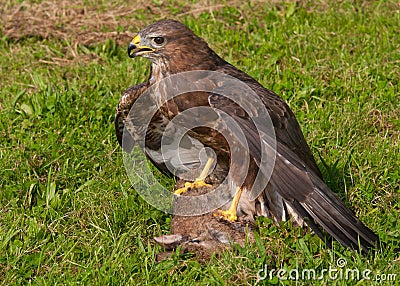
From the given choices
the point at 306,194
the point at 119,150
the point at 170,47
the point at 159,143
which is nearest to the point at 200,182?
the point at 159,143

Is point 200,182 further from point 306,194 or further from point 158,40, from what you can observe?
point 306,194

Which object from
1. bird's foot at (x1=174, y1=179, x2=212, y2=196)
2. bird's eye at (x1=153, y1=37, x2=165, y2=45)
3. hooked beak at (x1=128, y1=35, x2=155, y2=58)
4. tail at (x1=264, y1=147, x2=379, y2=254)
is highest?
bird's eye at (x1=153, y1=37, x2=165, y2=45)

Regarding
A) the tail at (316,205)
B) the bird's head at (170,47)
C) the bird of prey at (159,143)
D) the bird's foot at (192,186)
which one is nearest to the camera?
the tail at (316,205)

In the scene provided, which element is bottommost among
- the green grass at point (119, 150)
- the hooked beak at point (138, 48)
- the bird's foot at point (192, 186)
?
the bird's foot at point (192, 186)

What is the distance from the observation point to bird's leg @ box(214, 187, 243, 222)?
5.76 metres

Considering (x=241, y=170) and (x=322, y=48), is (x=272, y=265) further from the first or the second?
(x=322, y=48)

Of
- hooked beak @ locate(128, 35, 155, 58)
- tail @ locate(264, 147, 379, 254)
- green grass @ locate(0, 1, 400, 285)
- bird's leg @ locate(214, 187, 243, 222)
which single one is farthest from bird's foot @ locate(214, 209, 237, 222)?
hooked beak @ locate(128, 35, 155, 58)

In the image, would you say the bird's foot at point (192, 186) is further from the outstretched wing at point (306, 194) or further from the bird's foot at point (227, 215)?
the outstretched wing at point (306, 194)

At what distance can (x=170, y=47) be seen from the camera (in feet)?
19.5

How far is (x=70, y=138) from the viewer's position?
6.91 m

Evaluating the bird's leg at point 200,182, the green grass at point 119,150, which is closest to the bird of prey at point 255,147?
the green grass at point 119,150

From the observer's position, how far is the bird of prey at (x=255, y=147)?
517 centimetres

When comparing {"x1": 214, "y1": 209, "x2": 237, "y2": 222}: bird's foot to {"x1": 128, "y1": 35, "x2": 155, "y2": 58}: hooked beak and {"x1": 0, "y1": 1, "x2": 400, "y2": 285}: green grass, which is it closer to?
{"x1": 0, "y1": 1, "x2": 400, "y2": 285}: green grass

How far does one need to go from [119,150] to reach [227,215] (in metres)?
1.56
